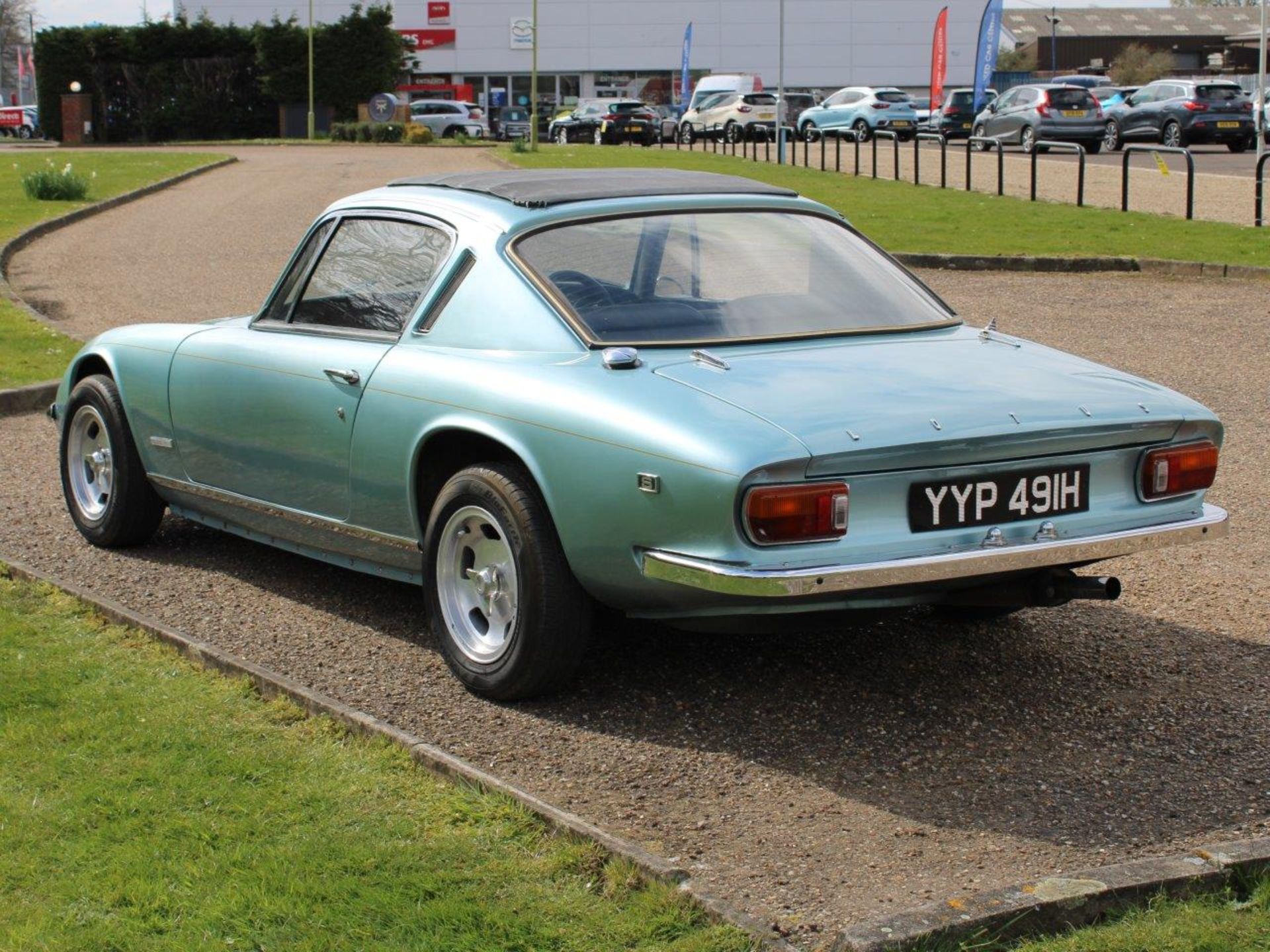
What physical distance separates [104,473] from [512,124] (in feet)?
183

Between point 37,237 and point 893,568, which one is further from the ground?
point 37,237

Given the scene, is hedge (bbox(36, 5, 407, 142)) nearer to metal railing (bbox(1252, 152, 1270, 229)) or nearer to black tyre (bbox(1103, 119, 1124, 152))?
black tyre (bbox(1103, 119, 1124, 152))

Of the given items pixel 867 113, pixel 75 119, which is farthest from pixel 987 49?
pixel 75 119

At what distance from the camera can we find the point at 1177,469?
14.7 feet

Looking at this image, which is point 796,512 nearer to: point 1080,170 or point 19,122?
point 1080,170

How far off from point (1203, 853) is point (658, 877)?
1.12 m

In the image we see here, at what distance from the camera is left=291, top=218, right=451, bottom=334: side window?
5.21 metres

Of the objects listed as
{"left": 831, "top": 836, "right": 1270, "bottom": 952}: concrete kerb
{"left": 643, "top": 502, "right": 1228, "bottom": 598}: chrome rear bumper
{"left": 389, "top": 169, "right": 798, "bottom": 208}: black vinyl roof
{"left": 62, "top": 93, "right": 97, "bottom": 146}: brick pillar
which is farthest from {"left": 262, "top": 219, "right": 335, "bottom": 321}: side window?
{"left": 62, "top": 93, "right": 97, "bottom": 146}: brick pillar

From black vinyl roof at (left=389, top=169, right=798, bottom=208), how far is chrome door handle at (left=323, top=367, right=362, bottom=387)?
732mm

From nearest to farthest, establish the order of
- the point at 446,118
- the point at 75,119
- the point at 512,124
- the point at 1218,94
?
the point at 1218,94 < the point at 75,119 < the point at 446,118 < the point at 512,124

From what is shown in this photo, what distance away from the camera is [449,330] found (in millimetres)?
4941

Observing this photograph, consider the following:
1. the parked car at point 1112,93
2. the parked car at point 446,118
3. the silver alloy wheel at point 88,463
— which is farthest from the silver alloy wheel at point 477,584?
the parked car at point 446,118

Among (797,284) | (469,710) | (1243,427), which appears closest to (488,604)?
(469,710)

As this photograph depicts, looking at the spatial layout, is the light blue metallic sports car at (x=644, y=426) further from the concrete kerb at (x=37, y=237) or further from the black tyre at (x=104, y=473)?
the concrete kerb at (x=37, y=237)
